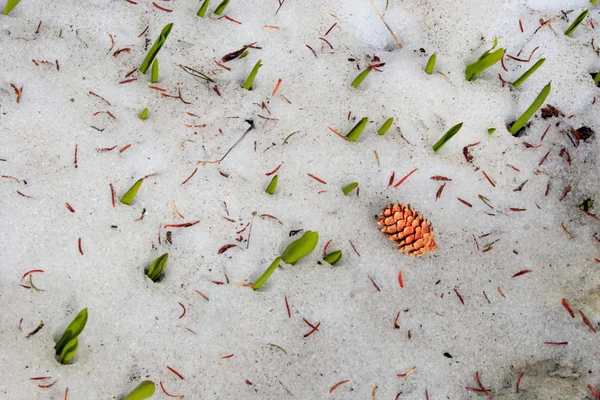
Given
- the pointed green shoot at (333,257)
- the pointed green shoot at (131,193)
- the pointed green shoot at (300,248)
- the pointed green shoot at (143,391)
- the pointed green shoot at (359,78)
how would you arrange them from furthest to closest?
the pointed green shoot at (359,78), the pointed green shoot at (333,257), the pointed green shoot at (131,193), the pointed green shoot at (300,248), the pointed green shoot at (143,391)

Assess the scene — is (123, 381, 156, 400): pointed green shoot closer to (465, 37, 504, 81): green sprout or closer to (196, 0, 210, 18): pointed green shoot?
(196, 0, 210, 18): pointed green shoot

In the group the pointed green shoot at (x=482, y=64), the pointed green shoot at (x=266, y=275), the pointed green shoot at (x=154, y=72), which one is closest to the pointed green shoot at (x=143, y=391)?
the pointed green shoot at (x=266, y=275)

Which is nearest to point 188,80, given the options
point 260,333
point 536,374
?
point 260,333

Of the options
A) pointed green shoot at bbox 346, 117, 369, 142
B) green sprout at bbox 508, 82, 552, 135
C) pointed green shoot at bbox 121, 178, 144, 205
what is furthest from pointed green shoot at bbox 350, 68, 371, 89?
pointed green shoot at bbox 121, 178, 144, 205

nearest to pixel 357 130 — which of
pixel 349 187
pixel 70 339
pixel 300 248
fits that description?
pixel 349 187

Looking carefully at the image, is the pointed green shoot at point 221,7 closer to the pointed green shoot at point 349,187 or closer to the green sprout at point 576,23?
the pointed green shoot at point 349,187

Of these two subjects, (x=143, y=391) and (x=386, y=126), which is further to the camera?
(x=386, y=126)

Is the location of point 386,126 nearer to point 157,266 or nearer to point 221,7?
point 221,7
